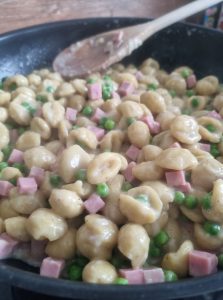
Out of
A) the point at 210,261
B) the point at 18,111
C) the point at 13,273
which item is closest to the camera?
the point at 13,273

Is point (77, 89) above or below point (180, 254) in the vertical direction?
above

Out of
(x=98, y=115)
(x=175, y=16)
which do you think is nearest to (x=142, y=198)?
(x=98, y=115)

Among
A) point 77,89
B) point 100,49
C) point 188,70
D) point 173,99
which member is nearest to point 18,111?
point 77,89

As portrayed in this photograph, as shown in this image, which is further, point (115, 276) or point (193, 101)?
point (193, 101)

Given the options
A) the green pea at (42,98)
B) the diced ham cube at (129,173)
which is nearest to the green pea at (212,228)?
the diced ham cube at (129,173)

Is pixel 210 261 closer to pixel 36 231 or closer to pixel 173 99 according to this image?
pixel 36 231

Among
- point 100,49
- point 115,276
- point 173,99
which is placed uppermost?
point 100,49
